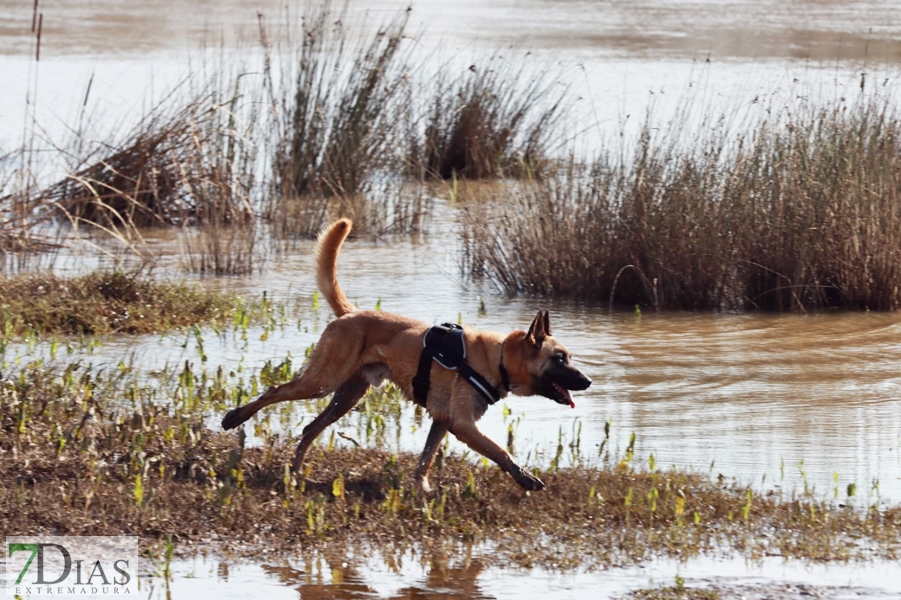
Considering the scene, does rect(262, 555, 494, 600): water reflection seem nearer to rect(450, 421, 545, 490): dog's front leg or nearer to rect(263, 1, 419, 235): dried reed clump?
rect(450, 421, 545, 490): dog's front leg

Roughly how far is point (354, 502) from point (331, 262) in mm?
1422

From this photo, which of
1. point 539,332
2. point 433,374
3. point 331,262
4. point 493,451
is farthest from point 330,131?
point 493,451

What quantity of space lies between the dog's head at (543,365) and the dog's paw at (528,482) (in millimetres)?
→ 450

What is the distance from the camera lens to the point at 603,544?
5.74m

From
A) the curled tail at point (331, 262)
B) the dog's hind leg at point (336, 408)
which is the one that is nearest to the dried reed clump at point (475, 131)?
the curled tail at point (331, 262)

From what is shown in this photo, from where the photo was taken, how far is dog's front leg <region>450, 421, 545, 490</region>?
6.19 meters

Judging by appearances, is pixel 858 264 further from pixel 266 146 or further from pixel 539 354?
pixel 266 146

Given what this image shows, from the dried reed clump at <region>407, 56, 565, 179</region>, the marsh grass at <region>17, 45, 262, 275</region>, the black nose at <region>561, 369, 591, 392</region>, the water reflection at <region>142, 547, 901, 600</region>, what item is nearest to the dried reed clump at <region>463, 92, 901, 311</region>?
the marsh grass at <region>17, 45, 262, 275</region>

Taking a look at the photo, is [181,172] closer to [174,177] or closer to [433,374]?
[174,177]

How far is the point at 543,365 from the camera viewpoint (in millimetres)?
6375

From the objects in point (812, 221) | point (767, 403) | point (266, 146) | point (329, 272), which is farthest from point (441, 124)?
point (329, 272)

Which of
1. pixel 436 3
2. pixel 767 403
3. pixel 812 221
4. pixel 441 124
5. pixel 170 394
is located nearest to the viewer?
pixel 170 394

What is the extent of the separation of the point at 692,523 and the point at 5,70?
20.4 meters

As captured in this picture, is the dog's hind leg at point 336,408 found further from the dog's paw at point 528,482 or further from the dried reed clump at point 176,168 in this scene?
the dried reed clump at point 176,168
